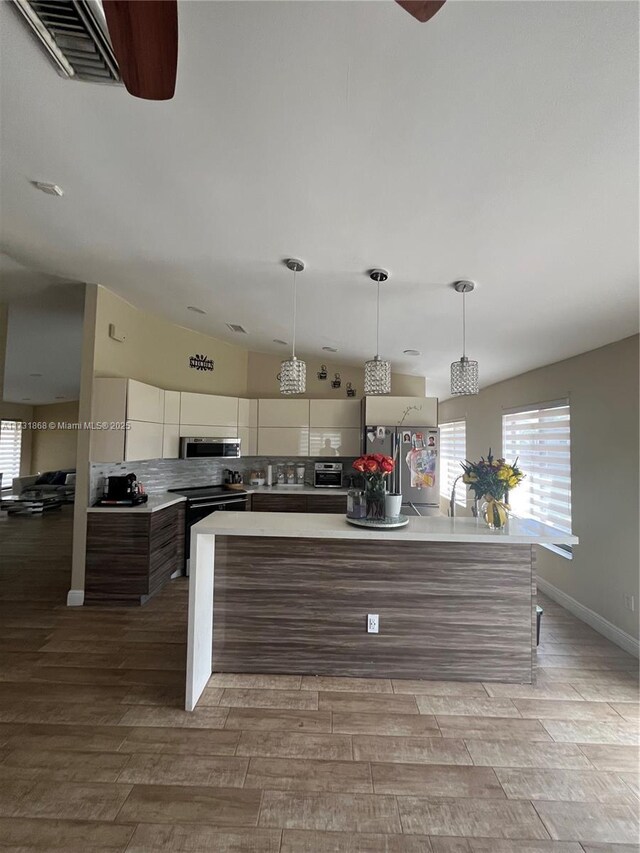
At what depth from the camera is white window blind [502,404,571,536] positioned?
13.4 ft

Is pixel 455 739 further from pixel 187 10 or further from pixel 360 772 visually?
pixel 187 10

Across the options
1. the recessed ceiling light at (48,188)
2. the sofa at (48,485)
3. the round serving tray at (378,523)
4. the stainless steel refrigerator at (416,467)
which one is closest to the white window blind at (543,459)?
the stainless steel refrigerator at (416,467)

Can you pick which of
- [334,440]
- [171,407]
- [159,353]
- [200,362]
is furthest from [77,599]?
[334,440]

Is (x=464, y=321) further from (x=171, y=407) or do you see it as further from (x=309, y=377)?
(x=171, y=407)

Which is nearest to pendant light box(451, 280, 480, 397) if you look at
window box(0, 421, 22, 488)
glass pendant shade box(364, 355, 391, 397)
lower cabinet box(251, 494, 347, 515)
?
glass pendant shade box(364, 355, 391, 397)

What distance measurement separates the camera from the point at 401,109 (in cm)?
142

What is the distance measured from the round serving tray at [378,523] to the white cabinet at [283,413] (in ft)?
9.32

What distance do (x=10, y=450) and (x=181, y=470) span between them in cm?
691

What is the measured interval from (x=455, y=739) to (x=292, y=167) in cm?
296

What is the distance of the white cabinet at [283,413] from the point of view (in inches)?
215

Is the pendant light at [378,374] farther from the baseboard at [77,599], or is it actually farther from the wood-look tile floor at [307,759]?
the baseboard at [77,599]

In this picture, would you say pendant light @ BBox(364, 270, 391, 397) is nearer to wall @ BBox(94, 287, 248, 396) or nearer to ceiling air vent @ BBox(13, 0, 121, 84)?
ceiling air vent @ BBox(13, 0, 121, 84)

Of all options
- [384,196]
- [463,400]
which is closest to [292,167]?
[384,196]

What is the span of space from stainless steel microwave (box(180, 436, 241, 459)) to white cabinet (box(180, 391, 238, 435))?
15 centimetres
